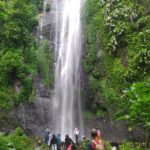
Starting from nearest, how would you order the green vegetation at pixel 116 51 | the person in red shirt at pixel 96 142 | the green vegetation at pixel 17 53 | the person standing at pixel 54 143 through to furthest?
the person in red shirt at pixel 96 142 < the person standing at pixel 54 143 < the green vegetation at pixel 116 51 < the green vegetation at pixel 17 53

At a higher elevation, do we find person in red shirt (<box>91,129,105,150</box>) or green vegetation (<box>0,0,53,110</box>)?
green vegetation (<box>0,0,53,110</box>)

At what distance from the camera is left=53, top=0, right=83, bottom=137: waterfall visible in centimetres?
2038

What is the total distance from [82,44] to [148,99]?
699 inches

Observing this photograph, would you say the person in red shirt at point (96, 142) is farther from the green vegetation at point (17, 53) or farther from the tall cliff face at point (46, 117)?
the green vegetation at point (17, 53)

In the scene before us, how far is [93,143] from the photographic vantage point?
5938mm

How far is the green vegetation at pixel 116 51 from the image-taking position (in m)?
18.3

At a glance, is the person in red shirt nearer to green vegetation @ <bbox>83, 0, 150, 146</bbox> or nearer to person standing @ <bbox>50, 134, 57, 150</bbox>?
person standing @ <bbox>50, 134, 57, 150</bbox>

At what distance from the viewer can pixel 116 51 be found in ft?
65.6

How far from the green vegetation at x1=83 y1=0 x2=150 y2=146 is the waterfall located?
1.02 meters

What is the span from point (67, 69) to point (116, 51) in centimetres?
366

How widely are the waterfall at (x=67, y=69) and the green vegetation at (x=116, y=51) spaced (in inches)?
40.3

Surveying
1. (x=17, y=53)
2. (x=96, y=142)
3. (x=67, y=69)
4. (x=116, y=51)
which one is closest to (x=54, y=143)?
(x=116, y=51)

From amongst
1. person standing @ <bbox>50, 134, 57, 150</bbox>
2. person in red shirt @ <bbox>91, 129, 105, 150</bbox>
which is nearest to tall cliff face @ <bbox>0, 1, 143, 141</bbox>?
person standing @ <bbox>50, 134, 57, 150</bbox>

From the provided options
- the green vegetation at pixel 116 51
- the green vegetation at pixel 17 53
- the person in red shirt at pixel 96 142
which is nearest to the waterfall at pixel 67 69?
the green vegetation at pixel 116 51
